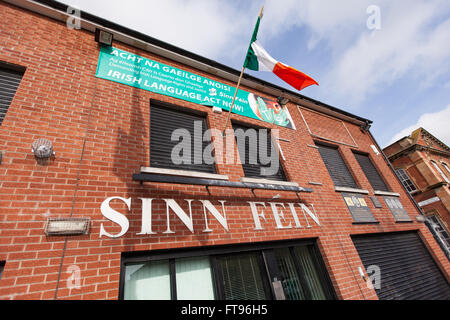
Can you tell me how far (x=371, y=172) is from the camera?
8102 millimetres

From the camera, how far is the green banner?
4.22 m

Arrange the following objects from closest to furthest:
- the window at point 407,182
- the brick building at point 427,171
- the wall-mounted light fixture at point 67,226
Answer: the wall-mounted light fixture at point 67,226 → the brick building at point 427,171 → the window at point 407,182

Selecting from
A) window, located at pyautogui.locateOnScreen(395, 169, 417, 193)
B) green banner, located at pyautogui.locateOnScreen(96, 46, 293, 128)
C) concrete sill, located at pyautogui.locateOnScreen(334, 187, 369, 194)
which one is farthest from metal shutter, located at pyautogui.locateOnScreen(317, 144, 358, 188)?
window, located at pyautogui.locateOnScreen(395, 169, 417, 193)

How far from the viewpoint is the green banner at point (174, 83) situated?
166 inches

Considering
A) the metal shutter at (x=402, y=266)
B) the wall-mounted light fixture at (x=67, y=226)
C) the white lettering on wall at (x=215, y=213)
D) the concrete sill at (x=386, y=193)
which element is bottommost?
the metal shutter at (x=402, y=266)

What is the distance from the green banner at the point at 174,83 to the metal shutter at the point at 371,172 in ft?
14.1

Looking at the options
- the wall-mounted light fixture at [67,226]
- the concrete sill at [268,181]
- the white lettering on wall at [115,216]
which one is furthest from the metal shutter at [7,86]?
the concrete sill at [268,181]

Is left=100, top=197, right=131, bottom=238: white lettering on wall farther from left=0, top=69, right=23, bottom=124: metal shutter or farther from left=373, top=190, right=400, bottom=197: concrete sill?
left=373, top=190, right=400, bottom=197: concrete sill

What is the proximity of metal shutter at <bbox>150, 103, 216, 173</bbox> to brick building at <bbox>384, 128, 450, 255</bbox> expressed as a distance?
54.0ft

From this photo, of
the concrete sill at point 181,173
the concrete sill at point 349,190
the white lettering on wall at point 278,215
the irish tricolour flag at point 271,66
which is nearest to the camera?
the concrete sill at point 181,173

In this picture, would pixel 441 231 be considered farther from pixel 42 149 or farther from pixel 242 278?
pixel 42 149

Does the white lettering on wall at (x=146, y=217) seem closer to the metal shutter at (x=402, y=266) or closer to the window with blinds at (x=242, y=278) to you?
the window with blinds at (x=242, y=278)

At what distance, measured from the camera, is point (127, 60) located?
446 cm
